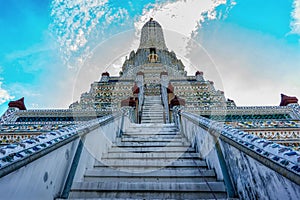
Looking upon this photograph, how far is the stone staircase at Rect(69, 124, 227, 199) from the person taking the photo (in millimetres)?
2020

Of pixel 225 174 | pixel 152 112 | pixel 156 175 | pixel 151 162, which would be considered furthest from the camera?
pixel 152 112

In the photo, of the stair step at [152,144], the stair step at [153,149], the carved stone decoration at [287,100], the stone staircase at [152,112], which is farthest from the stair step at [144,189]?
the carved stone decoration at [287,100]

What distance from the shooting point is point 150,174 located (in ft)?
8.29

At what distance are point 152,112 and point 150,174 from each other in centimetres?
568

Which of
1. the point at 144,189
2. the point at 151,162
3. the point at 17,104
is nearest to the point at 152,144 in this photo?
the point at 151,162

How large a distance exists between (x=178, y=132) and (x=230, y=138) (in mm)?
2934

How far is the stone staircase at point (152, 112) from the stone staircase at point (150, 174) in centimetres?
319

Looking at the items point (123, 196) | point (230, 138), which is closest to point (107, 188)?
point (123, 196)

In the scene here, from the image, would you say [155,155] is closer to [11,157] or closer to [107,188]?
[107,188]

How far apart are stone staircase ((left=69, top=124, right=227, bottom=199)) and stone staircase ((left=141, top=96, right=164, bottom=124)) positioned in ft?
10.5

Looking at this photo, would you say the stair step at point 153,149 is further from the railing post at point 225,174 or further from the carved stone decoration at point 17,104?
the carved stone decoration at point 17,104

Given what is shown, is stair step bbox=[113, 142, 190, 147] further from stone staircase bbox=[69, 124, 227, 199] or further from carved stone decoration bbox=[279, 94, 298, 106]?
carved stone decoration bbox=[279, 94, 298, 106]

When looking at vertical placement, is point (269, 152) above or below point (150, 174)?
above

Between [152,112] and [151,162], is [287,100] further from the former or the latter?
[151,162]
